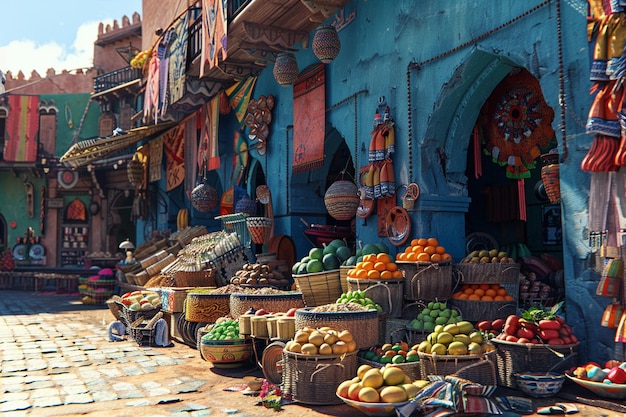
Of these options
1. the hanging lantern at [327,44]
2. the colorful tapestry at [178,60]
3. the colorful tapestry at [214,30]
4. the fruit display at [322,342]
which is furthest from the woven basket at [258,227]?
Result: the fruit display at [322,342]

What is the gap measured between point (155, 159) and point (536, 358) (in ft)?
51.1

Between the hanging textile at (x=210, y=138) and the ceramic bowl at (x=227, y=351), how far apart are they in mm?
7849

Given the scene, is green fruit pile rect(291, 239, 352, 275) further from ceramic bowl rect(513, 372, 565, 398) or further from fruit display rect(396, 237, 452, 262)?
ceramic bowl rect(513, 372, 565, 398)

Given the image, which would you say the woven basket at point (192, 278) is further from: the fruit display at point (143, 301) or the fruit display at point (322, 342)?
the fruit display at point (322, 342)

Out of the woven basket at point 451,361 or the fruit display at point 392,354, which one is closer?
the woven basket at point 451,361

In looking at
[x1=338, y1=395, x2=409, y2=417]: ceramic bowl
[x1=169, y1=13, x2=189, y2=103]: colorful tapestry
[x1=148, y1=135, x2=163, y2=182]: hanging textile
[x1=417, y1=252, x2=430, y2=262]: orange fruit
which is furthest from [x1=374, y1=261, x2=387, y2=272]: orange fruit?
[x1=148, y1=135, x2=163, y2=182]: hanging textile

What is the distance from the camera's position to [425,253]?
21.7 ft

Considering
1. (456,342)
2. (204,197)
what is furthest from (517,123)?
(204,197)

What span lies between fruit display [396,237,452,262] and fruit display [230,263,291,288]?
3.08 m

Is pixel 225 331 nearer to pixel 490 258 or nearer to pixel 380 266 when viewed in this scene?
pixel 380 266

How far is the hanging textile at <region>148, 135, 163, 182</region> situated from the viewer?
60.3 feet

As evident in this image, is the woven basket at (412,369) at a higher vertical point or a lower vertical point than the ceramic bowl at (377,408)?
higher

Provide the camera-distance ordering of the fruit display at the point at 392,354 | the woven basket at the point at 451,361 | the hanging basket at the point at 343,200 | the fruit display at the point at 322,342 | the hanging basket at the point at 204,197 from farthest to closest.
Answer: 1. the hanging basket at the point at 204,197
2. the hanging basket at the point at 343,200
3. the fruit display at the point at 392,354
4. the fruit display at the point at 322,342
5. the woven basket at the point at 451,361

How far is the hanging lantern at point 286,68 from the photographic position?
33.7 ft
